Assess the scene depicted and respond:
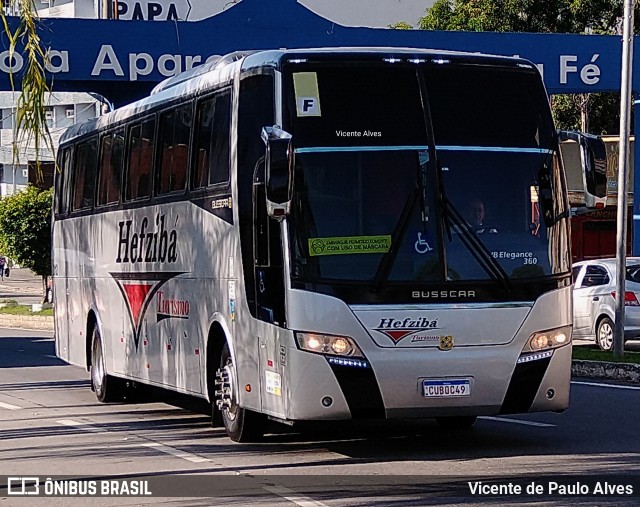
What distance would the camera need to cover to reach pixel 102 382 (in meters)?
17.0

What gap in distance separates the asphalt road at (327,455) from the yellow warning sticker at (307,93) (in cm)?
281

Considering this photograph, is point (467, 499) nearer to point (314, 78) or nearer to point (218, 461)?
point (218, 461)

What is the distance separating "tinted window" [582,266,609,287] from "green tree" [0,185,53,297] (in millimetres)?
19980

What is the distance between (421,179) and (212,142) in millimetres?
2428

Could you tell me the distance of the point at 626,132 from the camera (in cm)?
1986

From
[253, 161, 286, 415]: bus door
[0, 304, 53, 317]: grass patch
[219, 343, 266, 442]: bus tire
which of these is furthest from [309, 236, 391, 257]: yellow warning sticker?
[0, 304, 53, 317]: grass patch

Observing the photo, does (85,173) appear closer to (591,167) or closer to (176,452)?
(176,452)

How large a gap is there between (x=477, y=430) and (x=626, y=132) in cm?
808

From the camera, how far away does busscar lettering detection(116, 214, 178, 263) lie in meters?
14.0

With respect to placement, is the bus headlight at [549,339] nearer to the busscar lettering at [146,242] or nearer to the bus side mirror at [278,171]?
the bus side mirror at [278,171]

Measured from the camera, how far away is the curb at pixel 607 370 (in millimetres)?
18203

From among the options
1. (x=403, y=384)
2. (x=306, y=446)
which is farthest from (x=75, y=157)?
(x=403, y=384)

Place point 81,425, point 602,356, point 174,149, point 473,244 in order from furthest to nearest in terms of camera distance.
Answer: point 602,356
point 81,425
point 174,149
point 473,244

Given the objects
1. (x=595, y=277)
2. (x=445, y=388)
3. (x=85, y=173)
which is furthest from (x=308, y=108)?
(x=595, y=277)
